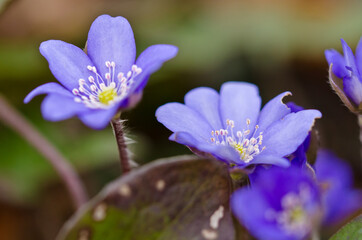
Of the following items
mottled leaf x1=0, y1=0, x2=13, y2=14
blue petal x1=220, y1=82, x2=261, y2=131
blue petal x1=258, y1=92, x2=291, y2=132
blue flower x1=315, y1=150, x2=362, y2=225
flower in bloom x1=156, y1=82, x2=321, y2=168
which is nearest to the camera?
flower in bloom x1=156, y1=82, x2=321, y2=168

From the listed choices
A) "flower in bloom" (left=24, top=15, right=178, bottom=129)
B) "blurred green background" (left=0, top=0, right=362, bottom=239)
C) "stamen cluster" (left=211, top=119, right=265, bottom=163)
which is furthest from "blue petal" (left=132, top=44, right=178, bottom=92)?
"blurred green background" (left=0, top=0, right=362, bottom=239)

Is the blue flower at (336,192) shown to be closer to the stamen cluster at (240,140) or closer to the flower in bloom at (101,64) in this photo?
the stamen cluster at (240,140)

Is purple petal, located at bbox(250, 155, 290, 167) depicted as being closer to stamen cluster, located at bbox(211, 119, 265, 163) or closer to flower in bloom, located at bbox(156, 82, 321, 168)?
flower in bloom, located at bbox(156, 82, 321, 168)

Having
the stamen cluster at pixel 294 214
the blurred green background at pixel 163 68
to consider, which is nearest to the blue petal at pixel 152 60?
the stamen cluster at pixel 294 214

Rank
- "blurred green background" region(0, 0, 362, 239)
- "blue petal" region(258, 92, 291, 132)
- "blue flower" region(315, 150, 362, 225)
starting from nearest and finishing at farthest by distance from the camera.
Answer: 1. "blue petal" region(258, 92, 291, 132)
2. "blue flower" region(315, 150, 362, 225)
3. "blurred green background" region(0, 0, 362, 239)

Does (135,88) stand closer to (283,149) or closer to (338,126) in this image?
(283,149)

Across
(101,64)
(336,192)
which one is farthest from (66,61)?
(336,192)

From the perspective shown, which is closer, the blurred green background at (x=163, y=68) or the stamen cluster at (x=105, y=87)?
the stamen cluster at (x=105, y=87)

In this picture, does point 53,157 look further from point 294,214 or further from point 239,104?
point 294,214
